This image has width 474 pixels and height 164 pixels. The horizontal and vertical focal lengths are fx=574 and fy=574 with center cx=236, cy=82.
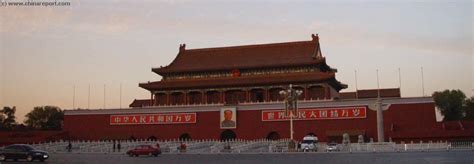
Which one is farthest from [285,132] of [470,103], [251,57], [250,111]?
[470,103]

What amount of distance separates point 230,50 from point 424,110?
2166 cm

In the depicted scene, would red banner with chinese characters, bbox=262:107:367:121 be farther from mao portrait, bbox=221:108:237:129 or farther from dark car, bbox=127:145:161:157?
dark car, bbox=127:145:161:157

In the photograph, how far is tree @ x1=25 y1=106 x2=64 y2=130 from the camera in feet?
257

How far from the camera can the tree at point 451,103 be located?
251 ft

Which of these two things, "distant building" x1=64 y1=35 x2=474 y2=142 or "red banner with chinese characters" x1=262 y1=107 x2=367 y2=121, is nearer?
"distant building" x1=64 y1=35 x2=474 y2=142

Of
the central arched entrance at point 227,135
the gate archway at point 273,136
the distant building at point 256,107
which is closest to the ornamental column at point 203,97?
the distant building at point 256,107

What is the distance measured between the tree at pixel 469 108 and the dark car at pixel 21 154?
185ft

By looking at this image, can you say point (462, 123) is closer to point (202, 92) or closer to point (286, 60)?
point (286, 60)

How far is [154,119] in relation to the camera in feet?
172

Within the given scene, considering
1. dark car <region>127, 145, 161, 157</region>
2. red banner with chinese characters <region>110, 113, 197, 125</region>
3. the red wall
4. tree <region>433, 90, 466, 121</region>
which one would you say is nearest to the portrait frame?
the red wall

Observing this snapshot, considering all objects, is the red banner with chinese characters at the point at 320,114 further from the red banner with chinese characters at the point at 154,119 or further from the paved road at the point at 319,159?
the paved road at the point at 319,159

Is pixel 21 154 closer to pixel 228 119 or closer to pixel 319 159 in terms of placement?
pixel 319 159

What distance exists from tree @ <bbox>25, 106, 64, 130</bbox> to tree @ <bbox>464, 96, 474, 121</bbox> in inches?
2086

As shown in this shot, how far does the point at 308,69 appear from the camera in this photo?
53312 mm
